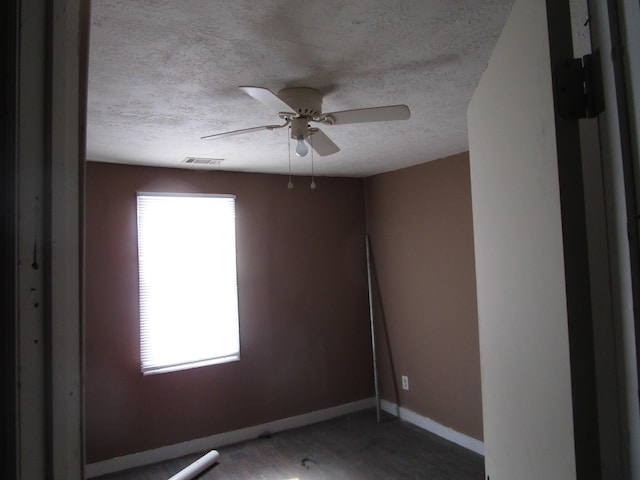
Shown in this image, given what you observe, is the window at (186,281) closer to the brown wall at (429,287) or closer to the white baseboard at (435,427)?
the brown wall at (429,287)

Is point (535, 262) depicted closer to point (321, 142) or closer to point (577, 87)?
point (577, 87)

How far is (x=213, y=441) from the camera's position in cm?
369

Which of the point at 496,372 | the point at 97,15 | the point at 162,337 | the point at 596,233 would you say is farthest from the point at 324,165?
the point at 596,233

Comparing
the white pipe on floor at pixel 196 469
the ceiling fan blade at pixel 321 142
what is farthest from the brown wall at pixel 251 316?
the white pipe on floor at pixel 196 469

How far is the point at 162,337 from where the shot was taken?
3.57 m

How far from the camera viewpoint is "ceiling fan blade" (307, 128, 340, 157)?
2278 mm

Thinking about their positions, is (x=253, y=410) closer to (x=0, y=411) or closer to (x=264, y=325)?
(x=264, y=325)

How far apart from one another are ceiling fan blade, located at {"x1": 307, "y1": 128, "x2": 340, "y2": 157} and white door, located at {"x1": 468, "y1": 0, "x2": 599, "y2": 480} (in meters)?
1.25

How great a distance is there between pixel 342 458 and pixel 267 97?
289 centimetres

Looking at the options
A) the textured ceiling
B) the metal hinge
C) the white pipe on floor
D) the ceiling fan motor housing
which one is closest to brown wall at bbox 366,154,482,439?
the textured ceiling

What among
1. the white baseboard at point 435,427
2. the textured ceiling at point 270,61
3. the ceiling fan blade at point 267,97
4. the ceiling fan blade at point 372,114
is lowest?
the white baseboard at point 435,427

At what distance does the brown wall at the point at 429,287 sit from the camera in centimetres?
355

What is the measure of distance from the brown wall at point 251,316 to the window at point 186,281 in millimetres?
78

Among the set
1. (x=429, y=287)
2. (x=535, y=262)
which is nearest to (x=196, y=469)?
(x=535, y=262)
